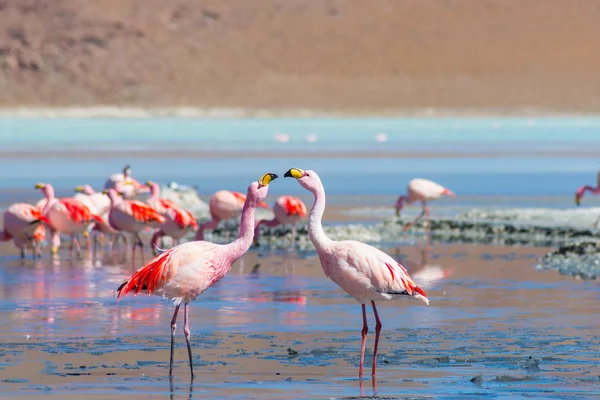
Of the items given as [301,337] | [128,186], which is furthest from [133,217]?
[301,337]

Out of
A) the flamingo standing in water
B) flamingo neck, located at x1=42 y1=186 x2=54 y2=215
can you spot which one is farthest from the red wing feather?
the flamingo standing in water

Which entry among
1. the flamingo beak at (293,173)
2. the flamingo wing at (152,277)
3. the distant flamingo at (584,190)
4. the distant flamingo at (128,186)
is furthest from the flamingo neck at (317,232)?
the distant flamingo at (584,190)

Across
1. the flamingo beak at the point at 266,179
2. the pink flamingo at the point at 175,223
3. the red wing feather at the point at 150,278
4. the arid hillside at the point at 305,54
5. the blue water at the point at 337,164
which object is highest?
the arid hillside at the point at 305,54

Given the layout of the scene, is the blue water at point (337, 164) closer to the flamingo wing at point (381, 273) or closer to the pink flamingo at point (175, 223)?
the pink flamingo at point (175, 223)

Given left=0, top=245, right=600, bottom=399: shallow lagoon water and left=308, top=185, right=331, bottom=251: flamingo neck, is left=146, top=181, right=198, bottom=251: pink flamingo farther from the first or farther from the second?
left=308, top=185, right=331, bottom=251: flamingo neck

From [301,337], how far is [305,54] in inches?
4588

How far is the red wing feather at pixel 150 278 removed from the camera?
8.88 metres

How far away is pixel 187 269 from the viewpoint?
29.0ft

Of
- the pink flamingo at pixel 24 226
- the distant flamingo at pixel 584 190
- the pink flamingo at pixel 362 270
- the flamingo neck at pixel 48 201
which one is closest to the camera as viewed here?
the pink flamingo at pixel 362 270

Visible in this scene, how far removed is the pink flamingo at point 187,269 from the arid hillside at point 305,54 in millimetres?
107562

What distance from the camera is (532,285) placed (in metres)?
13.1

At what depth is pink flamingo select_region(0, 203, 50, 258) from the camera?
16188mm

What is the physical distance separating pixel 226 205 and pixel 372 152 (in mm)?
30989

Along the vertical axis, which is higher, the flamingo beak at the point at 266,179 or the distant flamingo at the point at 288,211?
the flamingo beak at the point at 266,179
